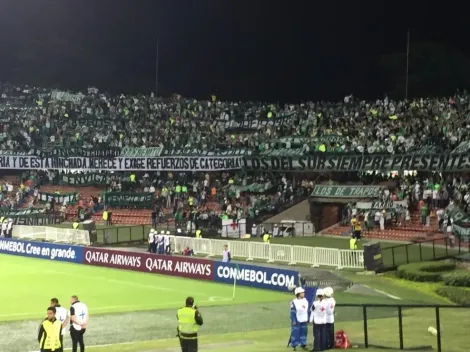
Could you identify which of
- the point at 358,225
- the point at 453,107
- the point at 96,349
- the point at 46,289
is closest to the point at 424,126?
the point at 453,107

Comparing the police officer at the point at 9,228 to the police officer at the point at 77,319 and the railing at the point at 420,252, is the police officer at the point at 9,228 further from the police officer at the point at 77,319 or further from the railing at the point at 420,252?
the police officer at the point at 77,319

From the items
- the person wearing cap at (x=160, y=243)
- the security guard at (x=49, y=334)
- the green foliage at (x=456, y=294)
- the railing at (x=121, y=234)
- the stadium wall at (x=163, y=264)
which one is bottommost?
the green foliage at (x=456, y=294)

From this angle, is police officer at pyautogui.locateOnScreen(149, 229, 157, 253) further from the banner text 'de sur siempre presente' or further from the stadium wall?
the banner text 'de sur siempre presente'

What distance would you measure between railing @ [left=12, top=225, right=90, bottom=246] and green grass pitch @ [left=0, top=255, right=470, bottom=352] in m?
8.14

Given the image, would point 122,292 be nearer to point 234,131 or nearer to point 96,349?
point 96,349

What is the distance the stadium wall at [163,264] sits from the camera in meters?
30.6

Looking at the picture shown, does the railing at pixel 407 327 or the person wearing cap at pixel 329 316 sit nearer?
the railing at pixel 407 327

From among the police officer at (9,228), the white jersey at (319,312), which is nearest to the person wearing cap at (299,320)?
the white jersey at (319,312)

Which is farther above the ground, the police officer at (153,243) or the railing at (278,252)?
the police officer at (153,243)

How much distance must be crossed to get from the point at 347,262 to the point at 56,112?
43484 millimetres

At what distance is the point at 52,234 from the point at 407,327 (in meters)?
32.8

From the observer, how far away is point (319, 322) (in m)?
16.5

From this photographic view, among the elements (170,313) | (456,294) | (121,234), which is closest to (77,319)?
(170,313)

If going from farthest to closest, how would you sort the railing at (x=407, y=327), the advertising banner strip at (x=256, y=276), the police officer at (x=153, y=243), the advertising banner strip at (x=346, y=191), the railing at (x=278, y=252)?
1. the advertising banner strip at (x=346, y=191)
2. the police officer at (x=153, y=243)
3. the railing at (x=278, y=252)
4. the advertising banner strip at (x=256, y=276)
5. the railing at (x=407, y=327)
